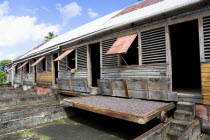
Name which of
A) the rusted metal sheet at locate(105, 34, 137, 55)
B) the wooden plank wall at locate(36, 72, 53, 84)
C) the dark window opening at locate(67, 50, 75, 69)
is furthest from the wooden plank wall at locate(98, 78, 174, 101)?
the wooden plank wall at locate(36, 72, 53, 84)

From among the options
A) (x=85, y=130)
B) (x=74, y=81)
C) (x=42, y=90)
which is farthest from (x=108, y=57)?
(x=42, y=90)

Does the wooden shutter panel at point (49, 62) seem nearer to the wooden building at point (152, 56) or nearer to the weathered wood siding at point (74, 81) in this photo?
the wooden building at point (152, 56)

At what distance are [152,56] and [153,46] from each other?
1.34 ft

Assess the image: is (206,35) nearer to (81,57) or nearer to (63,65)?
(81,57)

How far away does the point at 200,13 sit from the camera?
4.89 metres

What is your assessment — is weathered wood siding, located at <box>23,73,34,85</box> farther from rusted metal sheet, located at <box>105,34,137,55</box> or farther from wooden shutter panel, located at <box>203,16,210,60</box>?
wooden shutter panel, located at <box>203,16,210,60</box>

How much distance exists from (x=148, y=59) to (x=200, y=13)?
232 cm

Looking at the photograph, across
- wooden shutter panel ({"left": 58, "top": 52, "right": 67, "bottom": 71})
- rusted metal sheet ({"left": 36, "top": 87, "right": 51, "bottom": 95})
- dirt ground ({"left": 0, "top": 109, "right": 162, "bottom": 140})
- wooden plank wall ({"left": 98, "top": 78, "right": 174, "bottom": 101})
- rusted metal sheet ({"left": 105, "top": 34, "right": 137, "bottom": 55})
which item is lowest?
dirt ground ({"left": 0, "top": 109, "right": 162, "bottom": 140})

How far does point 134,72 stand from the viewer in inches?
259

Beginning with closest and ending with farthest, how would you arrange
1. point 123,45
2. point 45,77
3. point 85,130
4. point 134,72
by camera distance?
1. point 85,130
2. point 123,45
3. point 134,72
4. point 45,77

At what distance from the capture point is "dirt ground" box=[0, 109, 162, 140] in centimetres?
508

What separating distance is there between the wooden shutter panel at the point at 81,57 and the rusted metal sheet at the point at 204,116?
6.36m

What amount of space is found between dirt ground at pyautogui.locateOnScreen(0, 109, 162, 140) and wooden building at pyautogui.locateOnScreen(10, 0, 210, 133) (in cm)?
124

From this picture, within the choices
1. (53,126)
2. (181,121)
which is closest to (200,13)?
(181,121)
